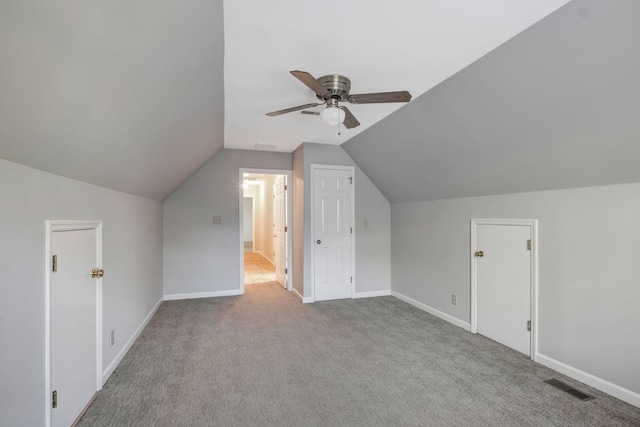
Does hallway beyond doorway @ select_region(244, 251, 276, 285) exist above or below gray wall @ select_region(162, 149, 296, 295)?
below

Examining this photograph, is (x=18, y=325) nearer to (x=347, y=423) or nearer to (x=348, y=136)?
(x=347, y=423)

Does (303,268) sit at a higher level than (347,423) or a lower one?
higher

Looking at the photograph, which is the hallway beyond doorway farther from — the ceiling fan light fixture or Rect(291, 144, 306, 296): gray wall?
the ceiling fan light fixture

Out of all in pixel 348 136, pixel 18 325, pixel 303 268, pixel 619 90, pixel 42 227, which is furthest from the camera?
pixel 303 268

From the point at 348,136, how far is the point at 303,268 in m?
2.05

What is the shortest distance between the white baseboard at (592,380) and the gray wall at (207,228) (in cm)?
410

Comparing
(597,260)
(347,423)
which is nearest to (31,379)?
(347,423)

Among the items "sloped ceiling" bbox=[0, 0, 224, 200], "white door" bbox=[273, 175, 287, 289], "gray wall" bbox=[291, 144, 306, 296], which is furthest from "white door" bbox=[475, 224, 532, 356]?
"white door" bbox=[273, 175, 287, 289]

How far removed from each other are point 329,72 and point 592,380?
3125mm

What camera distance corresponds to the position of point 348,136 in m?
4.28

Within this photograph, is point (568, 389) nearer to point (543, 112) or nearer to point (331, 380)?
point (331, 380)

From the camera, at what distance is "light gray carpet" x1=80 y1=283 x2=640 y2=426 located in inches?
79.1

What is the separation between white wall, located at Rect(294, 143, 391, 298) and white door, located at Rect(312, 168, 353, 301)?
13 centimetres

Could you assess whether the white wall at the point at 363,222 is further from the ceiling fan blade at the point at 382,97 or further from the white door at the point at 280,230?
the ceiling fan blade at the point at 382,97
